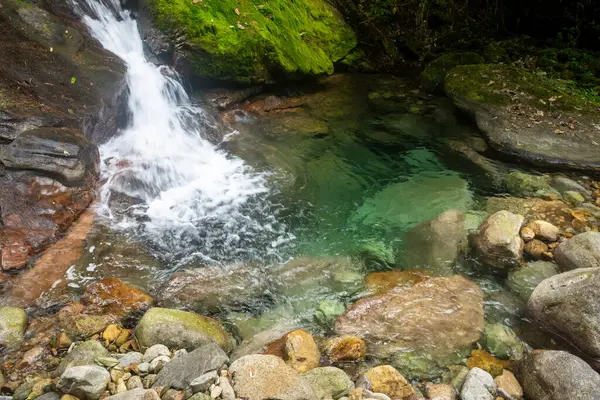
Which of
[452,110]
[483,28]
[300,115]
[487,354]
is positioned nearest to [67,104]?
[300,115]

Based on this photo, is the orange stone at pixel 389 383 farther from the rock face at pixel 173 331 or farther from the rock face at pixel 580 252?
the rock face at pixel 580 252

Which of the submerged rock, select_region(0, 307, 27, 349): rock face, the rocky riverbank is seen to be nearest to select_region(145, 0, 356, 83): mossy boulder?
the rocky riverbank

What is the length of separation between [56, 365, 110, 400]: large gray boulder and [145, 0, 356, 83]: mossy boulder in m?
6.43

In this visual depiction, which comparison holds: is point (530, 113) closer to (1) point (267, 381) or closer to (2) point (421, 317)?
(2) point (421, 317)

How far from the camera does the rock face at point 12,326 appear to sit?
3715 mm

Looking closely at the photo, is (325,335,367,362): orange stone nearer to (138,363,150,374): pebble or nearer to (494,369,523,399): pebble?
(494,369,523,399): pebble

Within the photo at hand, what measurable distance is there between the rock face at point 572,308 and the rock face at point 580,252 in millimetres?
727

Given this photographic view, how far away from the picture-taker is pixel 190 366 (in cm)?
331

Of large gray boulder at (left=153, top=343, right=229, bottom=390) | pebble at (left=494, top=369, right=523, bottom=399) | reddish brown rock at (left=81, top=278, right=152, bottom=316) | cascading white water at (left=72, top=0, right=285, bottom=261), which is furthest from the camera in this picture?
cascading white water at (left=72, top=0, right=285, bottom=261)

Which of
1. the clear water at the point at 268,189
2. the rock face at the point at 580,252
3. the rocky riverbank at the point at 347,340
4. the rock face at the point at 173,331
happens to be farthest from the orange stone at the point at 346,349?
the rock face at the point at 580,252

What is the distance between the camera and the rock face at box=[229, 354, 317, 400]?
3115 millimetres

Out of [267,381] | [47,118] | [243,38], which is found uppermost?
[243,38]

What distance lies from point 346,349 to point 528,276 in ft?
8.61

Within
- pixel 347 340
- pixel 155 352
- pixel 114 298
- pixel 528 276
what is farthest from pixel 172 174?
pixel 528 276
